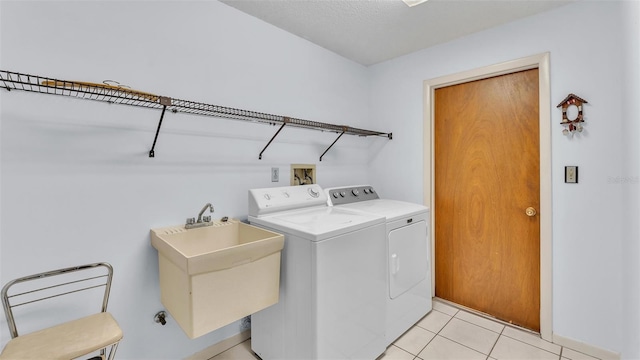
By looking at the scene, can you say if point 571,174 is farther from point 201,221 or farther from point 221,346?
point 221,346

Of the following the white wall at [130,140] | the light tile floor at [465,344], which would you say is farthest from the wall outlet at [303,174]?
the light tile floor at [465,344]

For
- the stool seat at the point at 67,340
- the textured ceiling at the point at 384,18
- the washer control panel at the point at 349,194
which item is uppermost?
the textured ceiling at the point at 384,18

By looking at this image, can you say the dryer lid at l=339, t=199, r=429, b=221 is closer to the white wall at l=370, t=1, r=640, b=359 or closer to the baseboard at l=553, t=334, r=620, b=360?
the white wall at l=370, t=1, r=640, b=359

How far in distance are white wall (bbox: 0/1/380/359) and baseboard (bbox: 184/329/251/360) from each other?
4 cm

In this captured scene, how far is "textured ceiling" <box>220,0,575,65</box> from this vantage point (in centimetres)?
182

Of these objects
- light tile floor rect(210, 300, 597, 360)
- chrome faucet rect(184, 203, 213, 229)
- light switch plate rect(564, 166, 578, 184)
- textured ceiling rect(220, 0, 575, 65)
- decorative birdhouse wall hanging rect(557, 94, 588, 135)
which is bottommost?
light tile floor rect(210, 300, 597, 360)

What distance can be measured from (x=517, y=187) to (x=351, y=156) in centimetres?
142

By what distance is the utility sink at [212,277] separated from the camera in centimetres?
119

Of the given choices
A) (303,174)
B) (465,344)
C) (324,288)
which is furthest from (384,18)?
(465,344)

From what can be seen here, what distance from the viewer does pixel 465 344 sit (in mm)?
1917

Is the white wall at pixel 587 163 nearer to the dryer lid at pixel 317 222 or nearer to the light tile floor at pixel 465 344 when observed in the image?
the light tile floor at pixel 465 344

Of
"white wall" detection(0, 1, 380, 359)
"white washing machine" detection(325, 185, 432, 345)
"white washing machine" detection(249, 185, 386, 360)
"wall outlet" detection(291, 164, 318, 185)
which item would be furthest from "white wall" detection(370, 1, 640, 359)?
"white wall" detection(0, 1, 380, 359)

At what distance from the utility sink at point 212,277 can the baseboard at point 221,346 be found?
1.61ft

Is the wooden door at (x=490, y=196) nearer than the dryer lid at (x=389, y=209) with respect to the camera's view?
No
